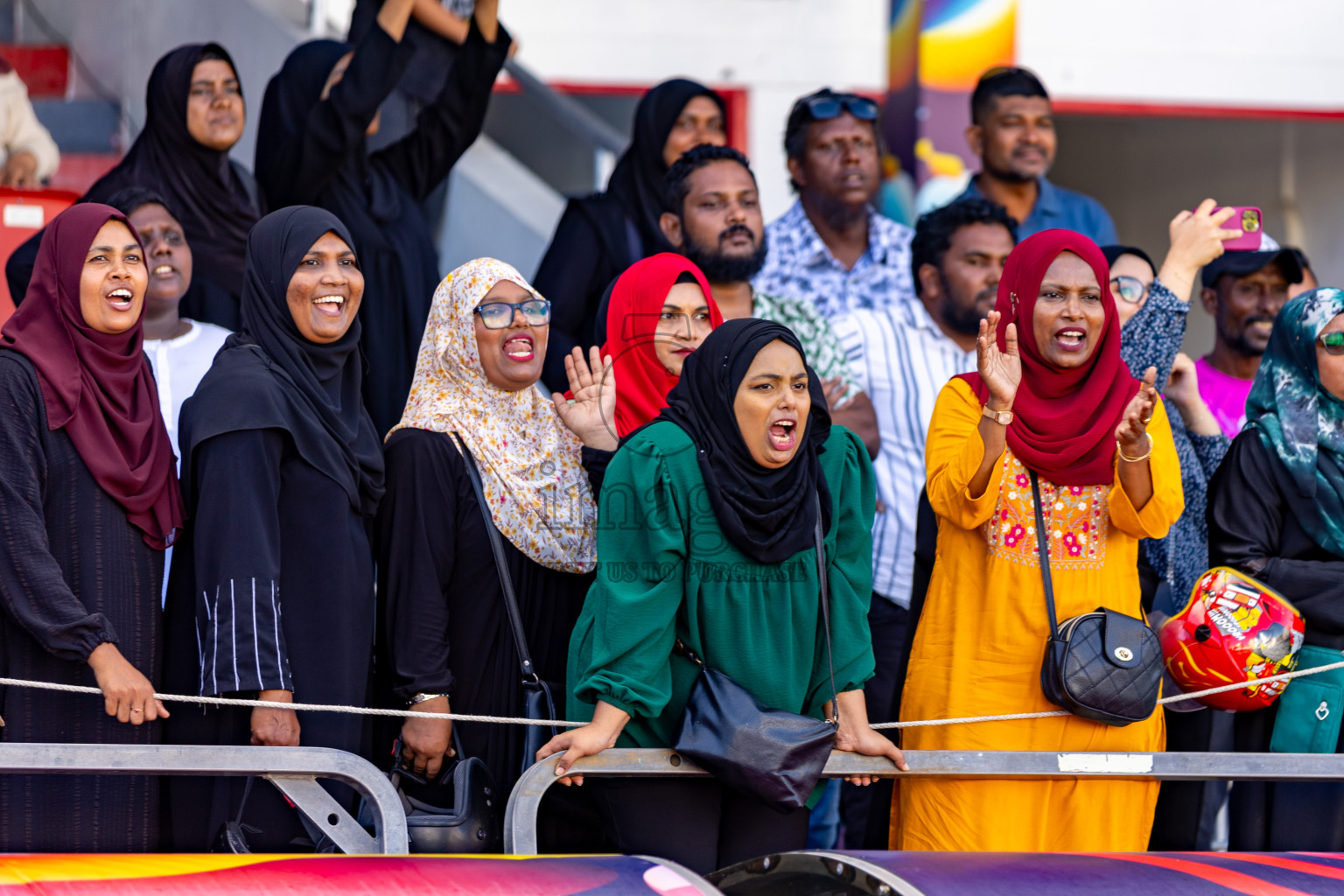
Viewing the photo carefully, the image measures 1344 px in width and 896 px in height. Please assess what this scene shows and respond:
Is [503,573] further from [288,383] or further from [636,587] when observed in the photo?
[288,383]

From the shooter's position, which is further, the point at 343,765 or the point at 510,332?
the point at 510,332

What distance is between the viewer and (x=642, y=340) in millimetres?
4031

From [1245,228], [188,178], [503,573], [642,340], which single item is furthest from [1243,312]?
[188,178]

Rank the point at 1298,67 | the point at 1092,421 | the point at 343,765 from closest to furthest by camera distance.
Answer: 1. the point at 343,765
2. the point at 1092,421
3. the point at 1298,67

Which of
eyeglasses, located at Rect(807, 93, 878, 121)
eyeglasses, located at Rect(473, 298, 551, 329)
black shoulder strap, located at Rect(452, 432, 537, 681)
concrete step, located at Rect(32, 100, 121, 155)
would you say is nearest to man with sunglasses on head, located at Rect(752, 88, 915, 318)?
eyeglasses, located at Rect(807, 93, 878, 121)

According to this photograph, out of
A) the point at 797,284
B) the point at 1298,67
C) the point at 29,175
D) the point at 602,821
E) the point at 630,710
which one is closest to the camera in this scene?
the point at 630,710

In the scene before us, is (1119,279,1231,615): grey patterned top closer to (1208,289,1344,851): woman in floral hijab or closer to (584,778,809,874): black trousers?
(1208,289,1344,851): woman in floral hijab

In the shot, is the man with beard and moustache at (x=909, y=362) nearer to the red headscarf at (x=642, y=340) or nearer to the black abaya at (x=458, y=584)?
the red headscarf at (x=642, y=340)

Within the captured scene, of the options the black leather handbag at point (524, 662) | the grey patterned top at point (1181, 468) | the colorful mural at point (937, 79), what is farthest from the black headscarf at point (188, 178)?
the colorful mural at point (937, 79)

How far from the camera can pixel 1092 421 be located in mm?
3639

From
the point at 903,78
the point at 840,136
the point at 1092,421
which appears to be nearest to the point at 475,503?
the point at 1092,421

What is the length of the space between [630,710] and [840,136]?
9.57 ft

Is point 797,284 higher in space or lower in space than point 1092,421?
higher

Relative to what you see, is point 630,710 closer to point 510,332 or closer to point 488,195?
point 510,332
